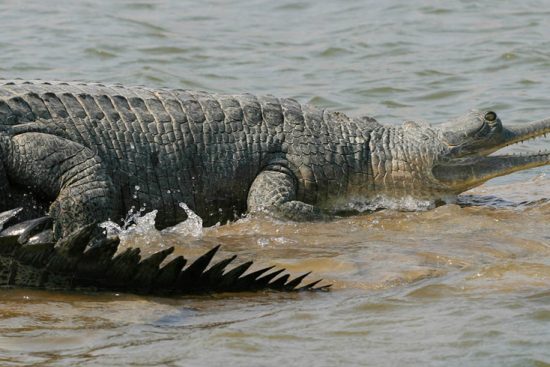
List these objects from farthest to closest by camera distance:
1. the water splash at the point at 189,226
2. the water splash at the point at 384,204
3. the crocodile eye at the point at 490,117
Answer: the crocodile eye at the point at 490,117 < the water splash at the point at 384,204 < the water splash at the point at 189,226

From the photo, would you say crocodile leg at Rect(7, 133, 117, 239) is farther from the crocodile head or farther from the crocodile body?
the crocodile head

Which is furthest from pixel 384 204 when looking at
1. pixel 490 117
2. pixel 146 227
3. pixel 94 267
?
pixel 94 267

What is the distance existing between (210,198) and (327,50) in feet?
24.3

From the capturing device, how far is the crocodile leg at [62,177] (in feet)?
22.4

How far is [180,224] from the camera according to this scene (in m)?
7.69

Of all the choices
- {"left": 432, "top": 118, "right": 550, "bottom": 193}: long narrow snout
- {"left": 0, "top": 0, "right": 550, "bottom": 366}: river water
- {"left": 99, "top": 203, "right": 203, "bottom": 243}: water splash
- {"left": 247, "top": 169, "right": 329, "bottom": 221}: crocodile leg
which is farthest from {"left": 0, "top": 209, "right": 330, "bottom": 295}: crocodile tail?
{"left": 432, "top": 118, "right": 550, "bottom": 193}: long narrow snout

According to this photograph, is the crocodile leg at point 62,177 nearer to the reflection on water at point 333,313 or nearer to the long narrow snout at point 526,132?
the reflection on water at point 333,313

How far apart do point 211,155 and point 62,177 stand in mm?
1253

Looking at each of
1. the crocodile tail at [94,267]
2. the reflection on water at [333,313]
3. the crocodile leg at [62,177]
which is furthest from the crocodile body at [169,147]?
the crocodile tail at [94,267]

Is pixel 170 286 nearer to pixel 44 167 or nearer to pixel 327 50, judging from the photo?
pixel 44 167

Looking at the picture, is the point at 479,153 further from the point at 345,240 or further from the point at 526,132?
the point at 345,240

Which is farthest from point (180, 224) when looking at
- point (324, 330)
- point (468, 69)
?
point (468, 69)

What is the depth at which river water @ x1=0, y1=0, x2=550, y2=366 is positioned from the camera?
4.93 meters

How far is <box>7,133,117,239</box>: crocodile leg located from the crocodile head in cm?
267
